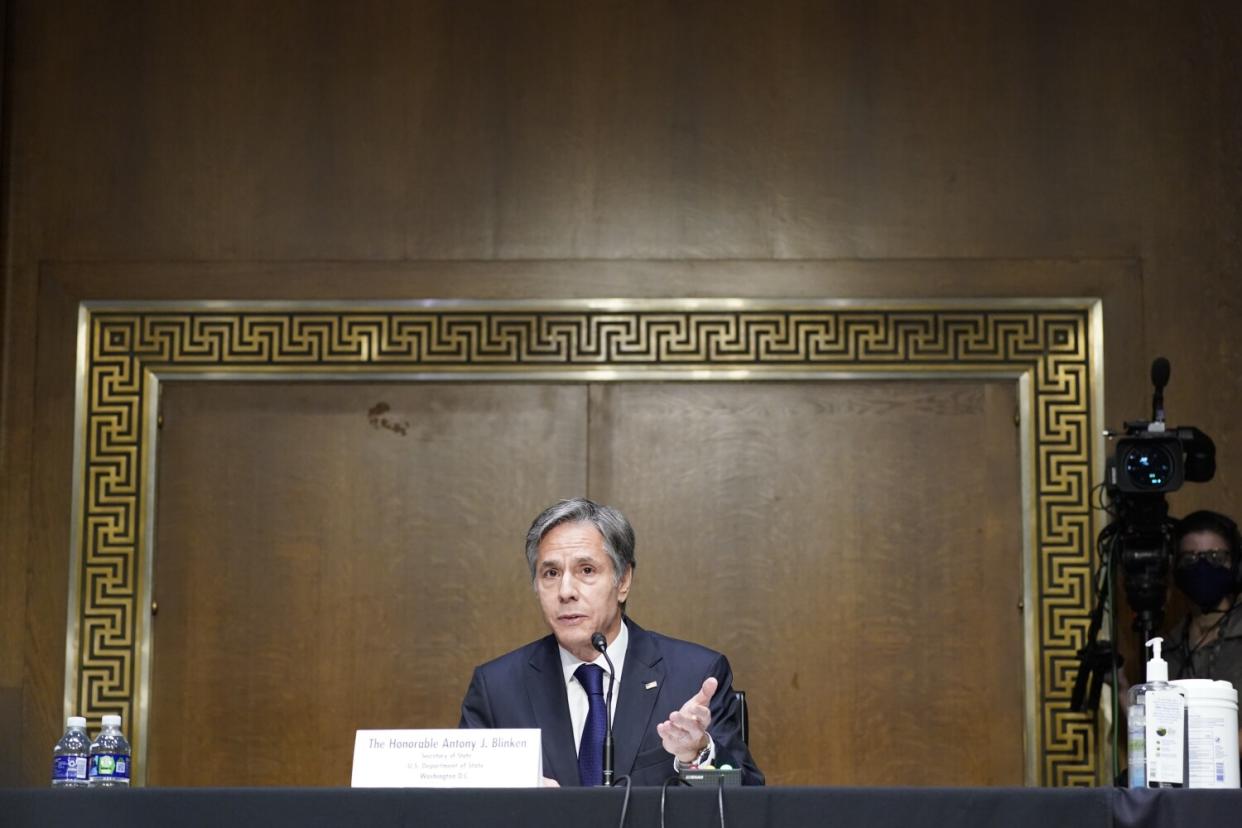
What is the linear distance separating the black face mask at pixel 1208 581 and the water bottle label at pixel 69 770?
293 cm

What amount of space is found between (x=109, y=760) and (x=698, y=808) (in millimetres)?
1248

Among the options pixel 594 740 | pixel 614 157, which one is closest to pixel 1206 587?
pixel 594 740

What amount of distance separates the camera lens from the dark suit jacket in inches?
55.0

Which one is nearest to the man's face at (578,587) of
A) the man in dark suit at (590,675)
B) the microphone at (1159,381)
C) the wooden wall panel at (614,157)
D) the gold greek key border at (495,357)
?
the man in dark suit at (590,675)

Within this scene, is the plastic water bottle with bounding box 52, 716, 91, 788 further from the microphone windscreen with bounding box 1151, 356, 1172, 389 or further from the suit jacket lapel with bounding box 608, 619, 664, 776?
the microphone windscreen with bounding box 1151, 356, 1172, 389

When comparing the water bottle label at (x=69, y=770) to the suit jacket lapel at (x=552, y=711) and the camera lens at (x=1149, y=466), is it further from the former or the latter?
the camera lens at (x=1149, y=466)

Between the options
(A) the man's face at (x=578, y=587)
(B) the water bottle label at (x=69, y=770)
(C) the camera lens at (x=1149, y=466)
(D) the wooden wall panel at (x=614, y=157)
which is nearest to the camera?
(B) the water bottle label at (x=69, y=770)

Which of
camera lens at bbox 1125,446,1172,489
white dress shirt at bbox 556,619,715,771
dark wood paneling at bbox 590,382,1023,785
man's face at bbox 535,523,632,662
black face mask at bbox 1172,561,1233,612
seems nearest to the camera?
white dress shirt at bbox 556,619,715,771

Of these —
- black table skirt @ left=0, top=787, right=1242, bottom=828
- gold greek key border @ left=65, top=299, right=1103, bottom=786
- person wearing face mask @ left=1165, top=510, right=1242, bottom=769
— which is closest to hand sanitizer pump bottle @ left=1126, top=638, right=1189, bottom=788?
black table skirt @ left=0, top=787, right=1242, bottom=828

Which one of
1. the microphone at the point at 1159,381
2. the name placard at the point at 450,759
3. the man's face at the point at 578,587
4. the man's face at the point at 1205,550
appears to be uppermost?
the microphone at the point at 1159,381

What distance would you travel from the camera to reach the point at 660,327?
5.36 m

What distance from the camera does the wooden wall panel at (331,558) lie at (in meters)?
5.23

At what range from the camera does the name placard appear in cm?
304

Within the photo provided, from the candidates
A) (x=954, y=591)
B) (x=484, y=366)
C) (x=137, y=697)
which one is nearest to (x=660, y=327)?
Answer: (x=484, y=366)
